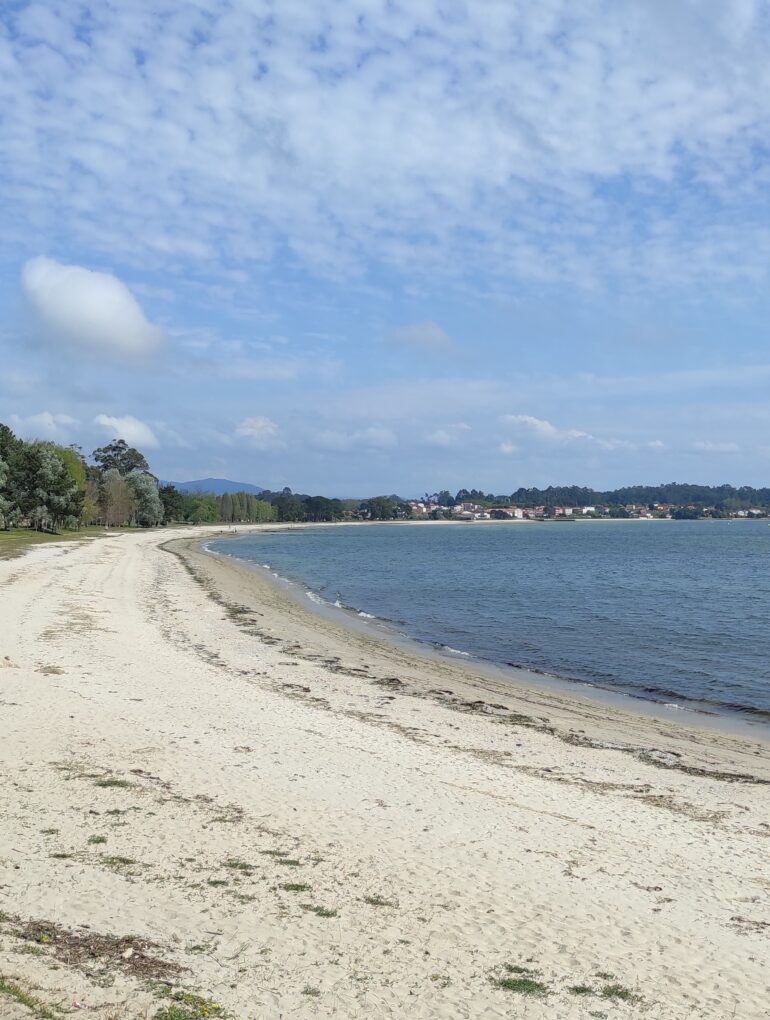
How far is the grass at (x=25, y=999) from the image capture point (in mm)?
4711

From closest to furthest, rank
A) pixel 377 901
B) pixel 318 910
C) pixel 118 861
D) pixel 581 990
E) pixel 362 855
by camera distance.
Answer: pixel 581 990
pixel 318 910
pixel 377 901
pixel 118 861
pixel 362 855

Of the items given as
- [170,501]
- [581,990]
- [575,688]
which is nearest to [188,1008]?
[581,990]

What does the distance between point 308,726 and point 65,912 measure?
726 cm

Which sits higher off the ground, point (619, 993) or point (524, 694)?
point (619, 993)

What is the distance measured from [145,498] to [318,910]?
127876 millimetres

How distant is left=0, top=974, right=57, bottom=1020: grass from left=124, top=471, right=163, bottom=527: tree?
125456mm

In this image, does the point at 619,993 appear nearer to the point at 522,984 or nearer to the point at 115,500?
the point at 522,984

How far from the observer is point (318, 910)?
668 cm

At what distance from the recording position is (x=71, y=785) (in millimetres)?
9234

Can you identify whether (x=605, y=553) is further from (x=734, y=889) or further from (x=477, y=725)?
(x=734, y=889)

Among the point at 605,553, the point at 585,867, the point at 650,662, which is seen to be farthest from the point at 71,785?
the point at 605,553

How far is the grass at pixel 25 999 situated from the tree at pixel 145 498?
125456 mm

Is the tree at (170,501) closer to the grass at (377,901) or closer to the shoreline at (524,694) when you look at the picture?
the shoreline at (524,694)

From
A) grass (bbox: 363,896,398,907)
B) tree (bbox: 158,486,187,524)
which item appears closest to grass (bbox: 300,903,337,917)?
grass (bbox: 363,896,398,907)
